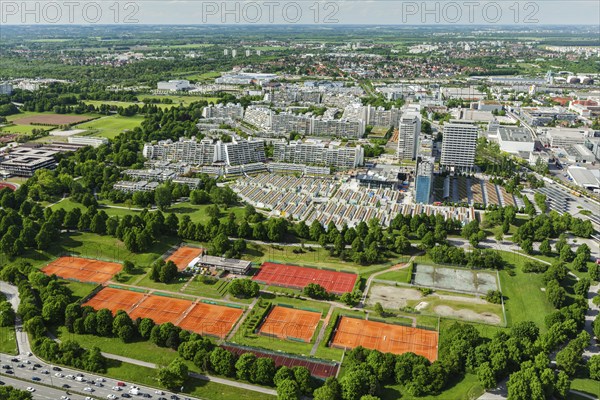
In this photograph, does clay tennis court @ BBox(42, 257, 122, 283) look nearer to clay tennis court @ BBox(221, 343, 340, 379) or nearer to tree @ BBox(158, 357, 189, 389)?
tree @ BBox(158, 357, 189, 389)

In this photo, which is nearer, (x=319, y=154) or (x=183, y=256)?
(x=183, y=256)

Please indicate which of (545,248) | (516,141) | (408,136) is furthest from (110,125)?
(545,248)

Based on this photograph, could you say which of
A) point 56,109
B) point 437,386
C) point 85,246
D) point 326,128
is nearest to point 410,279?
point 437,386

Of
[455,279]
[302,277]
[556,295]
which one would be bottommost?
[455,279]

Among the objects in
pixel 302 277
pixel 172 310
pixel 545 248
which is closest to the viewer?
pixel 172 310

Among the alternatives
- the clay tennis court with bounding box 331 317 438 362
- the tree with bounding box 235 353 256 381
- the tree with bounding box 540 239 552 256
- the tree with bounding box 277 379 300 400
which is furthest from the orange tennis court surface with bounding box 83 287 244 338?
the tree with bounding box 540 239 552 256

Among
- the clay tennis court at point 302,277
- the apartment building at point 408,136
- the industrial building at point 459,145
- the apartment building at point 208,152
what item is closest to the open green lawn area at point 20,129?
the apartment building at point 208,152

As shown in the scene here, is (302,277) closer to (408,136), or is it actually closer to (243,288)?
(243,288)

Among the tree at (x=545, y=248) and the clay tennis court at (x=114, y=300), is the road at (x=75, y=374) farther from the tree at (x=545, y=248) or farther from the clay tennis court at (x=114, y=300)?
the tree at (x=545, y=248)
